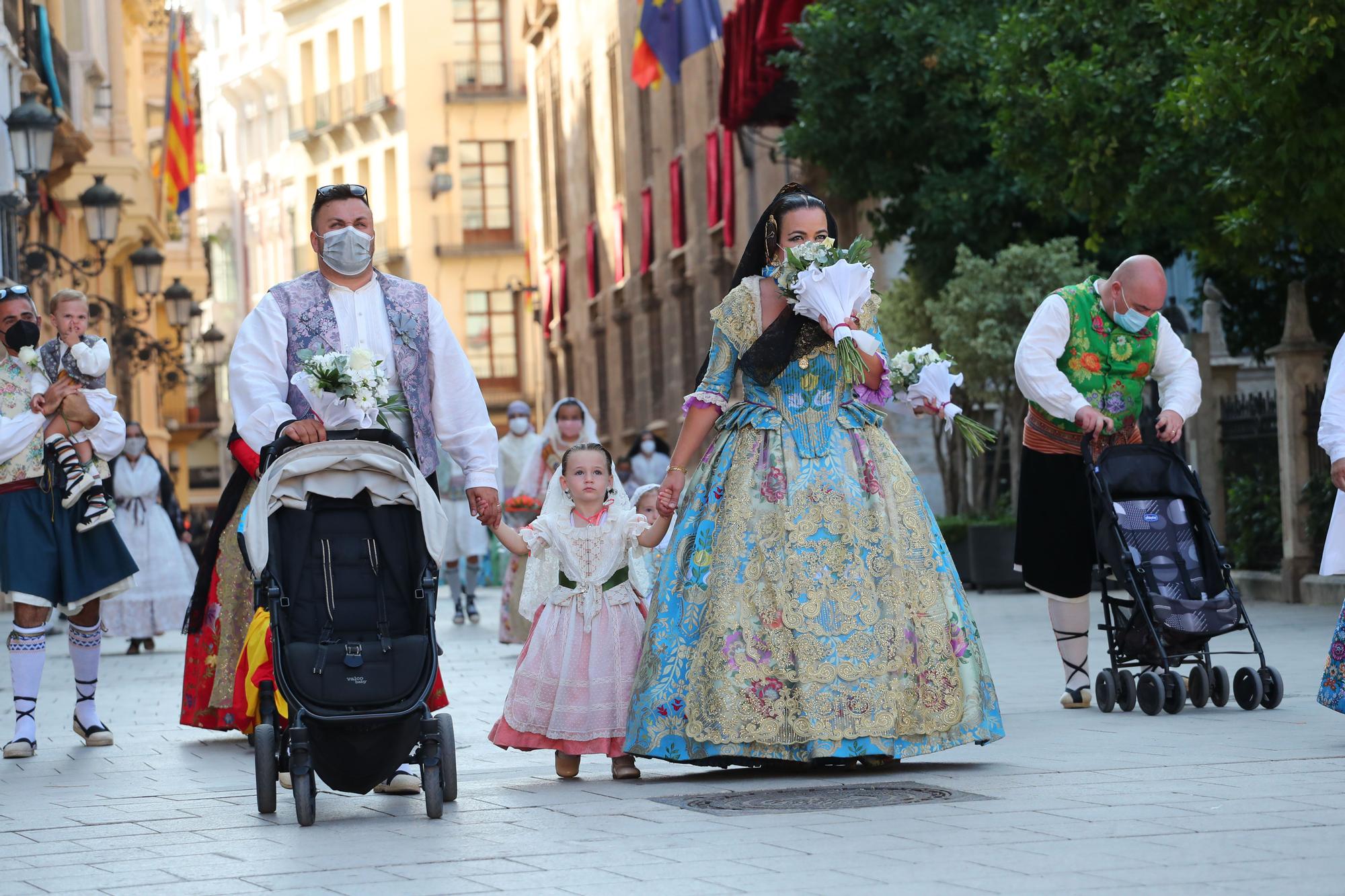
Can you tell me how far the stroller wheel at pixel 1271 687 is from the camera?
9.46 meters

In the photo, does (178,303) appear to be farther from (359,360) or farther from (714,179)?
(359,360)

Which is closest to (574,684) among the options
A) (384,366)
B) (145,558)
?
(384,366)

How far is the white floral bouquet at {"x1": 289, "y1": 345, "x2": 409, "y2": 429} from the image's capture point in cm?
708

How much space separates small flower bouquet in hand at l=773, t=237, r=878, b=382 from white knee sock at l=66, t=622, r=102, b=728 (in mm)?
3988

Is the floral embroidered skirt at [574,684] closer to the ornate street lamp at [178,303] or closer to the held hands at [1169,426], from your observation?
the held hands at [1169,426]

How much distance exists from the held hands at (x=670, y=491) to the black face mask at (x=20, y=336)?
3.57m

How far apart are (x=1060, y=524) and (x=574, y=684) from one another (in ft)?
9.68

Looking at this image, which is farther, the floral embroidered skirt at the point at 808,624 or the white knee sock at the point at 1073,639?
the white knee sock at the point at 1073,639

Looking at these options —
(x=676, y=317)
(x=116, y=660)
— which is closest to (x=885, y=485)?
(x=116, y=660)

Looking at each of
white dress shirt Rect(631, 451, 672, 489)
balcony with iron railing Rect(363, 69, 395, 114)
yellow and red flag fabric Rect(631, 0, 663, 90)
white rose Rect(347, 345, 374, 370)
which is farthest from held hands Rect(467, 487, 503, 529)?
balcony with iron railing Rect(363, 69, 395, 114)

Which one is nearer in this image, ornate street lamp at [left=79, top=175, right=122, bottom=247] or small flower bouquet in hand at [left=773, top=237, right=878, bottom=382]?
small flower bouquet in hand at [left=773, top=237, right=878, bottom=382]

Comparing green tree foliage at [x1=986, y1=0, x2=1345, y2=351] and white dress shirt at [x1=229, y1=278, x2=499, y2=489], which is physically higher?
green tree foliage at [x1=986, y1=0, x2=1345, y2=351]

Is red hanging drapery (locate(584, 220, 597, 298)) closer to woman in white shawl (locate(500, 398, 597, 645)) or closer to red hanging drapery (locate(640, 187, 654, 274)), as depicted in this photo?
red hanging drapery (locate(640, 187, 654, 274))

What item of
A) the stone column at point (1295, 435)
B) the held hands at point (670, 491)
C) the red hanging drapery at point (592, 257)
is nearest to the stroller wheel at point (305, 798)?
the held hands at point (670, 491)
